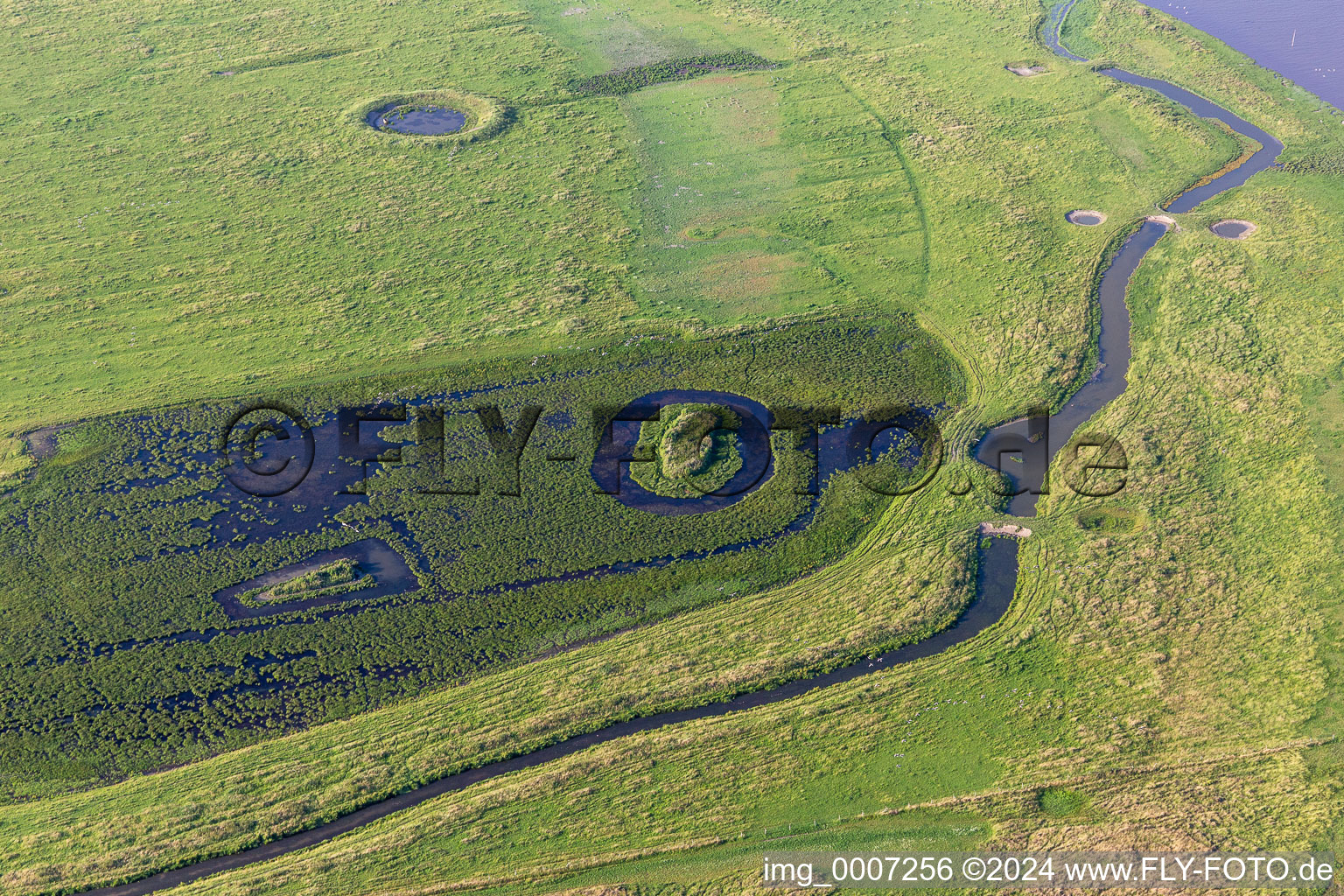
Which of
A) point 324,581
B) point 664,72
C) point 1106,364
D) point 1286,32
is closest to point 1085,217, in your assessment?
point 1106,364

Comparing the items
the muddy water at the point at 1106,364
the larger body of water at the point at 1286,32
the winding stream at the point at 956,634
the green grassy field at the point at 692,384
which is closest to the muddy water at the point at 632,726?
the winding stream at the point at 956,634

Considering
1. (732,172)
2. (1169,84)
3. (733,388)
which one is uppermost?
(1169,84)

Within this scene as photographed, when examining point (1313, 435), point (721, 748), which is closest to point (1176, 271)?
point (1313, 435)

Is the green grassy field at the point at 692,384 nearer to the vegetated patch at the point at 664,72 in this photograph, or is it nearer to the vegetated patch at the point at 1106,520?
the vegetated patch at the point at 1106,520

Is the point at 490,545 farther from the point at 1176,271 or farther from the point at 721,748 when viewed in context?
the point at 1176,271

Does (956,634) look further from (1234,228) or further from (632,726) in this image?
(1234,228)

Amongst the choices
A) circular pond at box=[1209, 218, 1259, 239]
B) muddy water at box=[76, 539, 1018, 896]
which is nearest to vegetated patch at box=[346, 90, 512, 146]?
muddy water at box=[76, 539, 1018, 896]

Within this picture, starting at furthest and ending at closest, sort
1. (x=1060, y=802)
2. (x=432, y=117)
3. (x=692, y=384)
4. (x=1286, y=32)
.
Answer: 1. (x=1286, y=32)
2. (x=432, y=117)
3. (x=692, y=384)
4. (x=1060, y=802)
